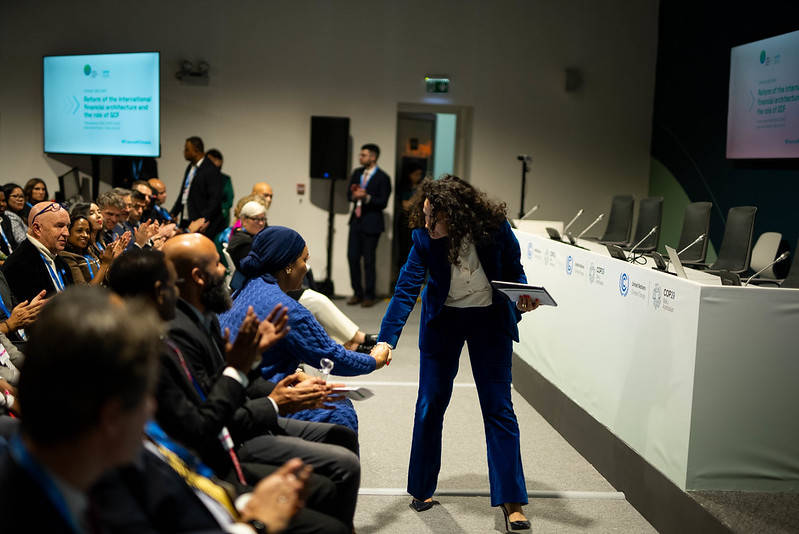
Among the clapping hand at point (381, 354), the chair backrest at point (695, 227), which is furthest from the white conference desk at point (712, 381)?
the chair backrest at point (695, 227)

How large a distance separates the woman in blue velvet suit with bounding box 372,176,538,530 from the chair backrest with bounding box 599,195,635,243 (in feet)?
16.3

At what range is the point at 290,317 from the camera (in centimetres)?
277

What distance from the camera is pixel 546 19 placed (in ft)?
31.1

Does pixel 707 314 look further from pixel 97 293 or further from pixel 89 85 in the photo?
pixel 89 85

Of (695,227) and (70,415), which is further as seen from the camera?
(695,227)

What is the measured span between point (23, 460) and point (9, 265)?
115 inches

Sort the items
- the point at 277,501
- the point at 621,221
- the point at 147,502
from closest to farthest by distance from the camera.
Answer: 1. the point at 147,502
2. the point at 277,501
3. the point at 621,221

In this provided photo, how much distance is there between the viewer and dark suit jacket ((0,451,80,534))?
112 cm

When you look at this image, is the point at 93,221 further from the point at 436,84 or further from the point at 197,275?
the point at 436,84

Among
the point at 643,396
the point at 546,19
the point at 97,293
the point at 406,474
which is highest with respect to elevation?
the point at 546,19

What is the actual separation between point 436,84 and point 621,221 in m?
2.82

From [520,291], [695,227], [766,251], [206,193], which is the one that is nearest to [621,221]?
[695,227]

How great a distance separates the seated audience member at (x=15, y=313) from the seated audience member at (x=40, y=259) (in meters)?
0.12

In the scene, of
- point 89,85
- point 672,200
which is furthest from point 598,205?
point 89,85
